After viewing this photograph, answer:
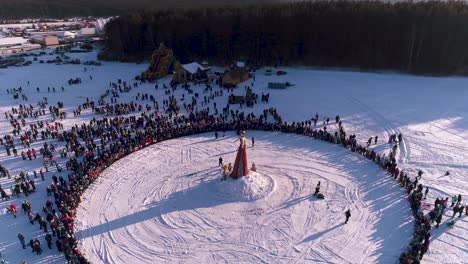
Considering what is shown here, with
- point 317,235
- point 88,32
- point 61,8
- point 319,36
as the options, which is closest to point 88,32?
point 88,32

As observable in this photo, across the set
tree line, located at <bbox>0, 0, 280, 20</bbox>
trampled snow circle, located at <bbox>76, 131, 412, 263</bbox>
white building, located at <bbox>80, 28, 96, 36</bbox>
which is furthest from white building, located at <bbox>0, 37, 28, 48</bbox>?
trampled snow circle, located at <bbox>76, 131, 412, 263</bbox>

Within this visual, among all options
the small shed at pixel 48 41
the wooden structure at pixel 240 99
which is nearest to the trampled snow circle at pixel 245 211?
the wooden structure at pixel 240 99

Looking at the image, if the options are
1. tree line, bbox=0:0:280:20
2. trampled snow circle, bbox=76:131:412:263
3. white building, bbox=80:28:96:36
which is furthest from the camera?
tree line, bbox=0:0:280:20

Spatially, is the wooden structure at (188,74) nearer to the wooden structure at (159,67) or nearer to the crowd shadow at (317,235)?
the wooden structure at (159,67)

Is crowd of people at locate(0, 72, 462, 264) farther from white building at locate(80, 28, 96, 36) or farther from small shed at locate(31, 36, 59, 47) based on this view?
white building at locate(80, 28, 96, 36)

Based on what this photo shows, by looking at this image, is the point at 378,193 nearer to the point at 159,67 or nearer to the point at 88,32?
the point at 159,67
